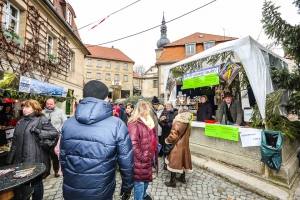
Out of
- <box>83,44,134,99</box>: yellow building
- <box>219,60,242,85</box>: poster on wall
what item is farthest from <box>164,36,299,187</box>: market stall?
<box>83,44,134,99</box>: yellow building

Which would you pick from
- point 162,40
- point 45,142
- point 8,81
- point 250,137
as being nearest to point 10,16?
point 8,81

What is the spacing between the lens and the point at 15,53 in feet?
21.6

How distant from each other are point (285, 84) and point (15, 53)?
387 inches

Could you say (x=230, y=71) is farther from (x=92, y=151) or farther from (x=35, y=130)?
(x=35, y=130)

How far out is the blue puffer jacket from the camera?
157 centimetres

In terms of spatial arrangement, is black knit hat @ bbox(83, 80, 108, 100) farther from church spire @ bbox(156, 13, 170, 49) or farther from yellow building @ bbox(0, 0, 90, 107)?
church spire @ bbox(156, 13, 170, 49)

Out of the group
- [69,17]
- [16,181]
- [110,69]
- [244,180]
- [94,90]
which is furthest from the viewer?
[110,69]

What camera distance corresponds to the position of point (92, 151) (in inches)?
61.5

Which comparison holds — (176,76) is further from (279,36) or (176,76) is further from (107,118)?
(107,118)

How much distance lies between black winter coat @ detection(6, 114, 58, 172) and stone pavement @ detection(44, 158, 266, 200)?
1020mm

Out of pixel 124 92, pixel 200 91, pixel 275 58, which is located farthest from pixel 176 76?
pixel 124 92

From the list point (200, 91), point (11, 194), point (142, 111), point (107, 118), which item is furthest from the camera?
point (200, 91)

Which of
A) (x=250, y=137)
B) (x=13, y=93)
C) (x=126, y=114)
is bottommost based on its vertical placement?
(x=250, y=137)

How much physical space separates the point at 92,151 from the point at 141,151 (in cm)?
100
